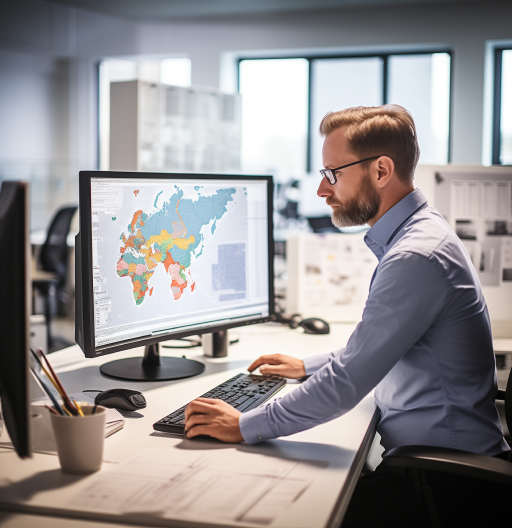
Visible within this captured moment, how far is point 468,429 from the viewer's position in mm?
1116

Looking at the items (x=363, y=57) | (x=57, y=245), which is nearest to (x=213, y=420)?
(x=57, y=245)

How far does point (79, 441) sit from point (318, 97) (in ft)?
20.1

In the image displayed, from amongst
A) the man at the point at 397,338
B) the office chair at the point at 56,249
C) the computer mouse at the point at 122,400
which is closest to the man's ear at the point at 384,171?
the man at the point at 397,338

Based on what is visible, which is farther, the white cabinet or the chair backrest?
the chair backrest

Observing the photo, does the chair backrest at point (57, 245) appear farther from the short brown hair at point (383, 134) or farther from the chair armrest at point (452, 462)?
the chair armrest at point (452, 462)

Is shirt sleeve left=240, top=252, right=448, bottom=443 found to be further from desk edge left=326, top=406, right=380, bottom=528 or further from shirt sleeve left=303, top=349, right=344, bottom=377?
shirt sleeve left=303, top=349, right=344, bottom=377

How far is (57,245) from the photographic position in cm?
501

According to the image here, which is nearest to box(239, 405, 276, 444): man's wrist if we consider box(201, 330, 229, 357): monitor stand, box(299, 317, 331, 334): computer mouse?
box(201, 330, 229, 357): monitor stand

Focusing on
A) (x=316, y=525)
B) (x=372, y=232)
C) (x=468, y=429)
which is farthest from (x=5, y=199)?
(x=468, y=429)

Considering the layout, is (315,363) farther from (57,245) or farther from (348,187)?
(57,245)

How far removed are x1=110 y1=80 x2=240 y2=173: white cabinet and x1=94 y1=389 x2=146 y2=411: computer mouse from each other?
1.06m

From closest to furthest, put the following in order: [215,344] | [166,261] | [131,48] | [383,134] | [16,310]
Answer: [16,310] < [383,134] < [166,261] < [215,344] < [131,48]

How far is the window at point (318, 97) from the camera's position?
623 cm

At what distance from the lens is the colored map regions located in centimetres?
130
